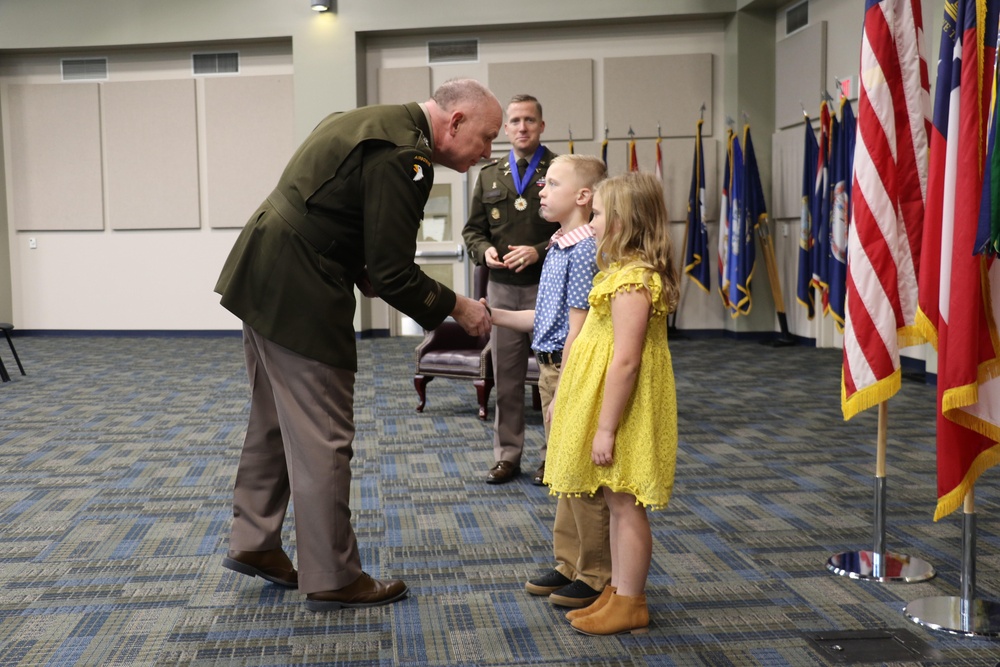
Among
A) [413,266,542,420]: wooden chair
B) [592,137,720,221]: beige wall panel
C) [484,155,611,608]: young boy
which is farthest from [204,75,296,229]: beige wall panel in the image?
[484,155,611,608]: young boy

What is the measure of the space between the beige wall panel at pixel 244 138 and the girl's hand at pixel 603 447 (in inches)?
365

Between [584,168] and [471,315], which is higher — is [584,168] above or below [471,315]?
above

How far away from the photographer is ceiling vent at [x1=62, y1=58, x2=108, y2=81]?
11094mm

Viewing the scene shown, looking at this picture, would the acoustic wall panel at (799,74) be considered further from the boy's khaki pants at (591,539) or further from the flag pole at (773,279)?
the boy's khaki pants at (591,539)

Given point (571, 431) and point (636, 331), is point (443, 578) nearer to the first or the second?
point (571, 431)

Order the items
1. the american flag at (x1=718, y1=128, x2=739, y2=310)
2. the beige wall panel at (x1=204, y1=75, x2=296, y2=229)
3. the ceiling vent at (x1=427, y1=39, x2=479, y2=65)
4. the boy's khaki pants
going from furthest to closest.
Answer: the beige wall panel at (x1=204, y1=75, x2=296, y2=229) < the ceiling vent at (x1=427, y1=39, x2=479, y2=65) < the american flag at (x1=718, y1=128, x2=739, y2=310) < the boy's khaki pants

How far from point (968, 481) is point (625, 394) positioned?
972 millimetres

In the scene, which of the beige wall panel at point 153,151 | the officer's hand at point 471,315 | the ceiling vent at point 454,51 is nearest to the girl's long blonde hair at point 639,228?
the officer's hand at point 471,315

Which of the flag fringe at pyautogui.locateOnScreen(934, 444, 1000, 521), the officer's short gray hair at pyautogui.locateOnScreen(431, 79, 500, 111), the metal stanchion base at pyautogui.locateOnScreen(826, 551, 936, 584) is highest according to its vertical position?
the officer's short gray hair at pyautogui.locateOnScreen(431, 79, 500, 111)

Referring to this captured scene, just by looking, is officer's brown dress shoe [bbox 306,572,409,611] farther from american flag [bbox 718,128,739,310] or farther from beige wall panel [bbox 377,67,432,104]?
beige wall panel [bbox 377,67,432,104]

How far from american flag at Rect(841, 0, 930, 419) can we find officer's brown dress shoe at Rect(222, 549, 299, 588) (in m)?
1.67

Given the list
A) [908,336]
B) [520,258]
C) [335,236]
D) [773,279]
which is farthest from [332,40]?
[908,336]

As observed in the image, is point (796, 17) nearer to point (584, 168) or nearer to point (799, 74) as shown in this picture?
point (799, 74)

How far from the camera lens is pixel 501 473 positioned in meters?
3.88
